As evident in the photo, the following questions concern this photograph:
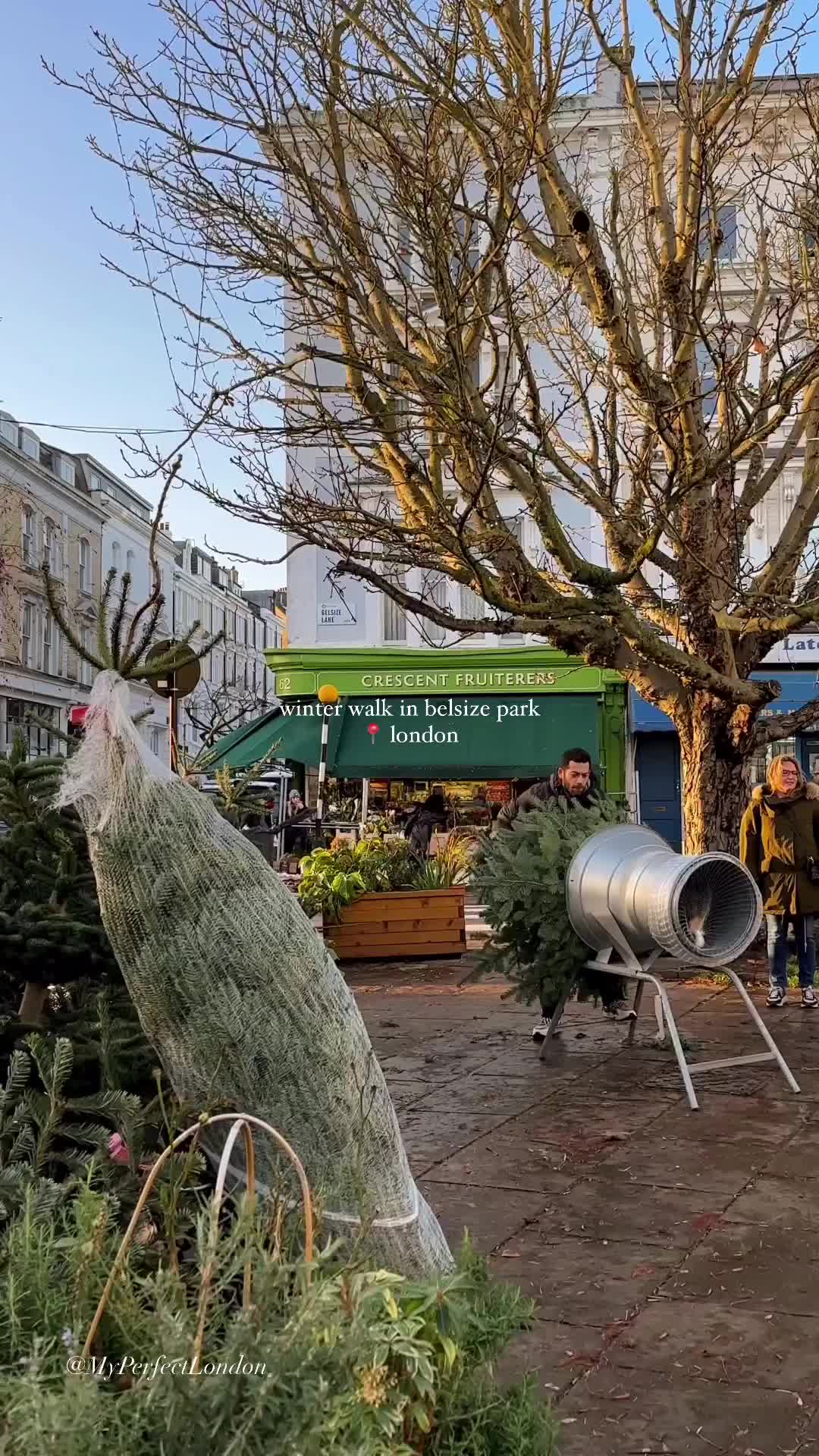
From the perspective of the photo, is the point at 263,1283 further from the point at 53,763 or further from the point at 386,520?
the point at 386,520

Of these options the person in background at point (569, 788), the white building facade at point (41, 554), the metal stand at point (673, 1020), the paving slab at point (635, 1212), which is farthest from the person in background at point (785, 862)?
the white building facade at point (41, 554)

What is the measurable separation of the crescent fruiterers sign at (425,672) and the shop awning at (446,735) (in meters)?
0.24

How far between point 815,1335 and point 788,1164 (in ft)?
5.48

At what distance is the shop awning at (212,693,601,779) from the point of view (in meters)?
22.2

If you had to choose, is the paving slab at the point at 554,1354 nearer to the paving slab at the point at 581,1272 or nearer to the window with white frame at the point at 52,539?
the paving slab at the point at 581,1272

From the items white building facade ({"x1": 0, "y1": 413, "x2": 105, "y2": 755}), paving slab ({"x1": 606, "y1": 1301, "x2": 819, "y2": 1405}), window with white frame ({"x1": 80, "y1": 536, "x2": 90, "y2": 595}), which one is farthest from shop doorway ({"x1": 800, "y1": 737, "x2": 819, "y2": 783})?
window with white frame ({"x1": 80, "y1": 536, "x2": 90, "y2": 595})

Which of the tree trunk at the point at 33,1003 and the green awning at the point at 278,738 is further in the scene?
the green awning at the point at 278,738

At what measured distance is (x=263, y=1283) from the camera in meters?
1.68

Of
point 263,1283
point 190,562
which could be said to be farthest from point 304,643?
point 190,562

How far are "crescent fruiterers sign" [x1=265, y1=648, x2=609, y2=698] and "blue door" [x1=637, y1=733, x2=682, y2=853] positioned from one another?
1.53 m

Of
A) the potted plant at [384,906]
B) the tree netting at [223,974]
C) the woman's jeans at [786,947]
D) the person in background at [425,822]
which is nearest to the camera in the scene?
the tree netting at [223,974]

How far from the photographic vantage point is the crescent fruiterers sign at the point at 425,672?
2289 cm

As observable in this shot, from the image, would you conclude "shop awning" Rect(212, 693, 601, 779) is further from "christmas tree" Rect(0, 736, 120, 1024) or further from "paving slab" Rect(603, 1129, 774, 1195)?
"christmas tree" Rect(0, 736, 120, 1024)

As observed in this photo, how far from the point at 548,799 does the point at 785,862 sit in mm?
2318
